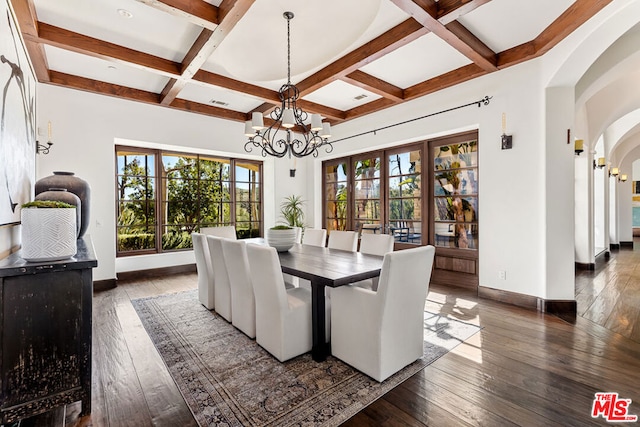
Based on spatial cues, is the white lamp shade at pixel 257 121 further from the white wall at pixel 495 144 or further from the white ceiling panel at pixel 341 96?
the white wall at pixel 495 144

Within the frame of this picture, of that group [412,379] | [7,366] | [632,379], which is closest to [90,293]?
[7,366]

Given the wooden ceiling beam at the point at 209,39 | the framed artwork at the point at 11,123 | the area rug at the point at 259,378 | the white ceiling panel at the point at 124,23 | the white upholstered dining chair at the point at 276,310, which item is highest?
the white ceiling panel at the point at 124,23

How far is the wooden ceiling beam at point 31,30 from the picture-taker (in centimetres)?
242

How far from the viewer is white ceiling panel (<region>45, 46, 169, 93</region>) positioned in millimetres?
3541

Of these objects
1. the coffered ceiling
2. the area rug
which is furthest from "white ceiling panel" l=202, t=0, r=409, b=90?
the area rug

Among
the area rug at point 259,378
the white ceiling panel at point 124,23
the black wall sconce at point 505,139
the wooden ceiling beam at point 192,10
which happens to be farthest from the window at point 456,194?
the white ceiling panel at point 124,23

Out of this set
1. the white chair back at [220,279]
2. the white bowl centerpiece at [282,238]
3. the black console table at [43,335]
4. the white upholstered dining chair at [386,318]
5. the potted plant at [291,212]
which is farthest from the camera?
the potted plant at [291,212]

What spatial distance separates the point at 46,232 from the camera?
1.62m

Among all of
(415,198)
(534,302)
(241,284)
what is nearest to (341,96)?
(415,198)

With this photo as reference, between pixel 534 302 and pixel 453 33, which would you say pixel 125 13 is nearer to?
pixel 453 33

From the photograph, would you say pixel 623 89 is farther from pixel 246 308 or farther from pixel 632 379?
pixel 246 308

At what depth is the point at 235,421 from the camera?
1.67 meters

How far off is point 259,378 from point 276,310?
46cm

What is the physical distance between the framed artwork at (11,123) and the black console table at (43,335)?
1.65ft
